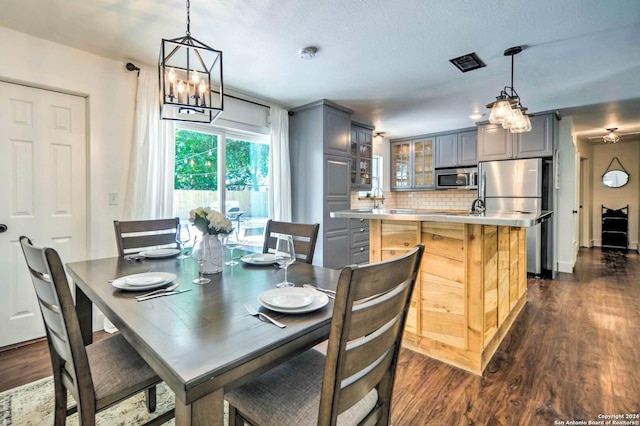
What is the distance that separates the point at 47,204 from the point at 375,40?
9.68 feet

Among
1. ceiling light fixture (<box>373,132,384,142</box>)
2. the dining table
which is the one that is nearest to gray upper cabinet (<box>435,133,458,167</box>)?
ceiling light fixture (<box>373,132,384,142</box>)

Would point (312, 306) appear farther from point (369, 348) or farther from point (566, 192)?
point (566, 192)

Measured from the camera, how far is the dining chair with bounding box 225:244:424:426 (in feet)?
2.51

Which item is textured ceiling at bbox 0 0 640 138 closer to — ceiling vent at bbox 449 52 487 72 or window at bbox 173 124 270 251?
ceiling vent at bbox 449 52 487 72

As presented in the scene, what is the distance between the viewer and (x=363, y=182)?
519cm

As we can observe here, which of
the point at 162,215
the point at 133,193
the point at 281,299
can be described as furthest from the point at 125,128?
the point at 281,299

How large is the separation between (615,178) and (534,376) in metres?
7.39

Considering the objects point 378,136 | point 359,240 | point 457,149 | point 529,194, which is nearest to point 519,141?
point 529,194

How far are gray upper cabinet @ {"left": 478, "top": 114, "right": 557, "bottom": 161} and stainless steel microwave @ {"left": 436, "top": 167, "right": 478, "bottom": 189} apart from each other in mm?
403

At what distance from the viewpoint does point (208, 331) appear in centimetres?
89

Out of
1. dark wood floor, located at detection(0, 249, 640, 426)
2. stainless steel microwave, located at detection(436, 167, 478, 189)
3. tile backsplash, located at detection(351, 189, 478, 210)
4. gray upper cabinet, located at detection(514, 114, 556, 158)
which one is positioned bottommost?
dark wood floor, located at detection(0, 249, 640, 426)

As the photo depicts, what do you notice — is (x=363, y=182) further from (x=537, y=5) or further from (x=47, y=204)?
(x=47, y=204)

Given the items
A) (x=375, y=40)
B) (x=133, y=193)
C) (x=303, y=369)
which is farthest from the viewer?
(x=133, y=193)

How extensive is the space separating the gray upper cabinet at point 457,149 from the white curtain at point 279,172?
Result: 120 inches
